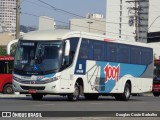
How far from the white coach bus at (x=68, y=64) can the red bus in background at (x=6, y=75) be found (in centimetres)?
1056

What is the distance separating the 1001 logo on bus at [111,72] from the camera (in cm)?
3191

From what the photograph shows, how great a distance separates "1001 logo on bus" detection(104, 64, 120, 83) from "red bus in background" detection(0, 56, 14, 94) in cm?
1064

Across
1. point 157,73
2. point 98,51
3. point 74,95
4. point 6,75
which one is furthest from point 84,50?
point 157,73

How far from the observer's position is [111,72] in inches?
1275

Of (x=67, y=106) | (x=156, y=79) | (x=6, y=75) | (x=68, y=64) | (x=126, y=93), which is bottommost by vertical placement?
(x=156, y=79)

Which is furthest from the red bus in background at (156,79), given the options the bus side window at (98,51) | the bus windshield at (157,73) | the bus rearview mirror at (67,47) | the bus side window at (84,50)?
the bus rearview mirror at (67,47)

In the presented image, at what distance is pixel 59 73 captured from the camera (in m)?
27.8

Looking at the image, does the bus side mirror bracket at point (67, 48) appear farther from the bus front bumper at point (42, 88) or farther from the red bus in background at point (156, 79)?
the red bus in background at point (156, 79)

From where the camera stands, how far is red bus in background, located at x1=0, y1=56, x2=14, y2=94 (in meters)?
41.2

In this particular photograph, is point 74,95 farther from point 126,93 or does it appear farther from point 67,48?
point 126,93

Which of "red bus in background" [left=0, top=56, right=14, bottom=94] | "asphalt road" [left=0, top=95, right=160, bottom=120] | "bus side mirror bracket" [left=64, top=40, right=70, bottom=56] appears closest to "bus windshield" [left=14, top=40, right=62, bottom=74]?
"bus side mirror bracket" [left=64, top=40, right=70, bottom=56]

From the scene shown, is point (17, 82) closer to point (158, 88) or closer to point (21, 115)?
point (21, 115)

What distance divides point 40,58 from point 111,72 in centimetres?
583

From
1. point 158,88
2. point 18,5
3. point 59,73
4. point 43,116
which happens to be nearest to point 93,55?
point 59,73
